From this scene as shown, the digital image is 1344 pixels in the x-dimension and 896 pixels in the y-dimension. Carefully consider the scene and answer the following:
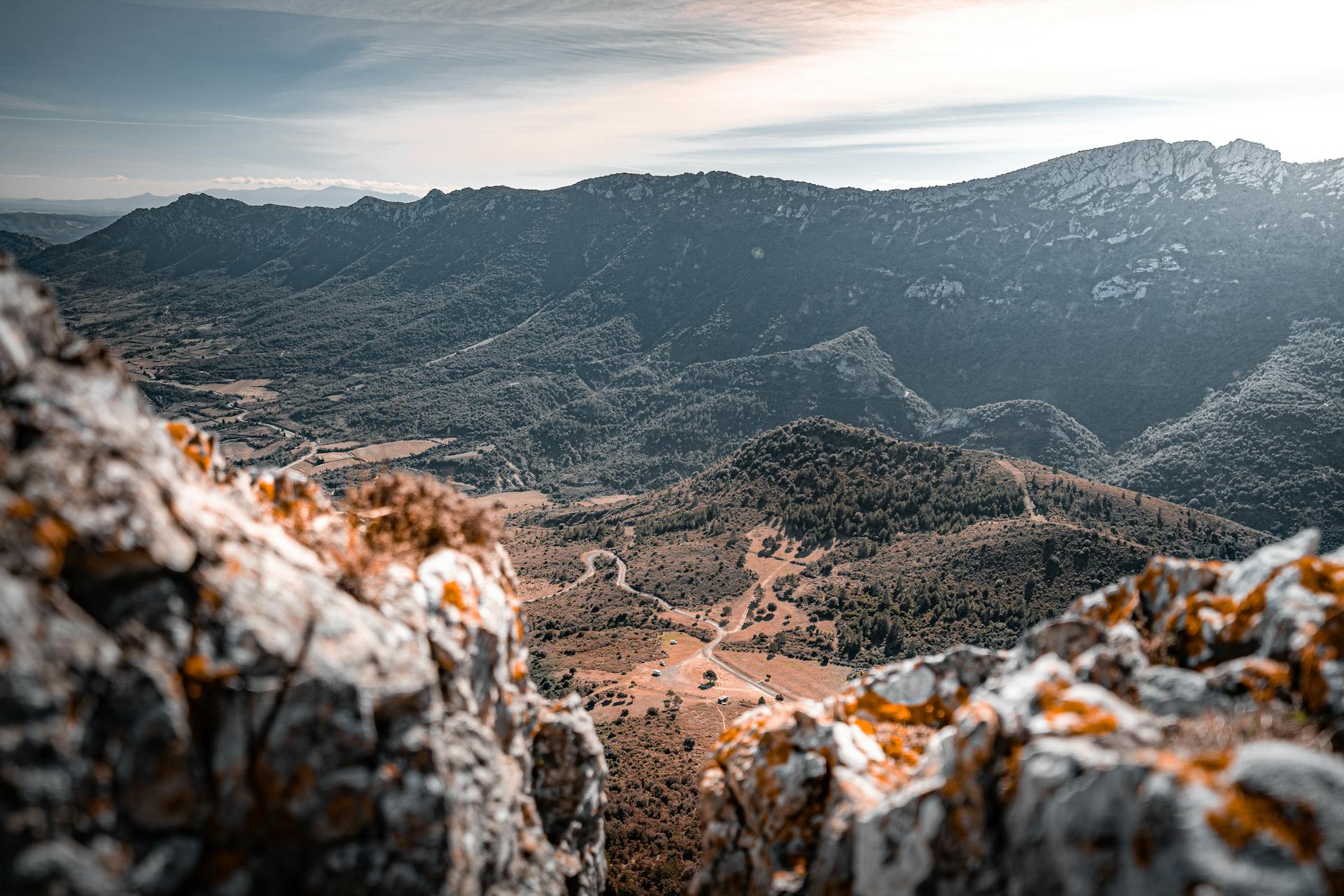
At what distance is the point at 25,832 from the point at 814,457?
339ft

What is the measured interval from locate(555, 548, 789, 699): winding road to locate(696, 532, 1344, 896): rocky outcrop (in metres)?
40.0

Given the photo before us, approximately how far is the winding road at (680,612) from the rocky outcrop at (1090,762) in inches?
1577

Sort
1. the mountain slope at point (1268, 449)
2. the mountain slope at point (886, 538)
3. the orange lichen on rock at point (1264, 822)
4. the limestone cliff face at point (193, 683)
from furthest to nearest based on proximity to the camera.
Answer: the mountain slope at point (1268, 449), the mountain slope at point (886, 538), the limestone cliff face at point (193, 683), the orange lichen on rock at point (1264, 822)

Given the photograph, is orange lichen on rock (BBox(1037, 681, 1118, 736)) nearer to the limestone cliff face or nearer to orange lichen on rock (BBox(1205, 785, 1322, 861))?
orange lichen on rock (BBox(1205, 785, 1322, 861))

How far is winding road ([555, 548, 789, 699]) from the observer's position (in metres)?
53.5

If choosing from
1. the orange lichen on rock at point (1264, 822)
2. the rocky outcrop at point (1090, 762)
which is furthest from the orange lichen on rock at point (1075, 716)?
the orange lichen on rock at point (1264, 822)

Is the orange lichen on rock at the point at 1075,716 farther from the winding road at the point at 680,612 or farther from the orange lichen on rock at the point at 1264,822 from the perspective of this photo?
the winding road at the point at 680,612

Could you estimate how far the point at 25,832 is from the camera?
5398 mm

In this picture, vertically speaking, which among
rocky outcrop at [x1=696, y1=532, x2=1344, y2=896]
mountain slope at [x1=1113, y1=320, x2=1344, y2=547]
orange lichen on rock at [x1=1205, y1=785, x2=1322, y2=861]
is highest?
orange lichen on rock at [x1=1205, y1=785, x2=1322, y2=861]

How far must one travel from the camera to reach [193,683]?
6.70 meters

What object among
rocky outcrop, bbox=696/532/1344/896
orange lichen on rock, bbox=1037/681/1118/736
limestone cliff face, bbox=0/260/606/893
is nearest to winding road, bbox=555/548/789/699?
rocky outcrop, bbox=696/532/1344/896

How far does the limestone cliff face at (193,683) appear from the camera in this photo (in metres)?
5.78

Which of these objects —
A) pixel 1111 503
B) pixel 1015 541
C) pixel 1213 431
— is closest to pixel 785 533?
pixel 1015 541

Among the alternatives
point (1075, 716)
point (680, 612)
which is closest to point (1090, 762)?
point (1075, 716)
